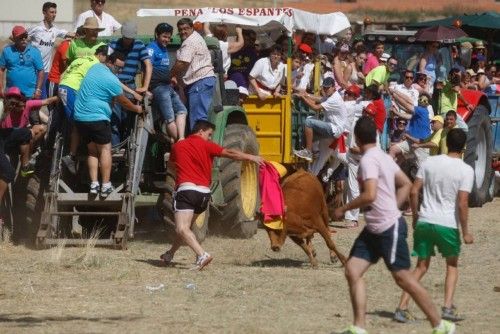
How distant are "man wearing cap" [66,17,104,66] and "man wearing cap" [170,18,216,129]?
100 centimetres

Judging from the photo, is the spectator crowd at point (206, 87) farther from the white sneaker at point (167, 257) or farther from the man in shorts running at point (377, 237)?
the white sneaker at point (167, 257)

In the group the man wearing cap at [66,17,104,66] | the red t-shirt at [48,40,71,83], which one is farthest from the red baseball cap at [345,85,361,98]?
the man wearing cap at [66,17,104,66]

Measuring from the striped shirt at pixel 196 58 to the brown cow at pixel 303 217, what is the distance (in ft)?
7.95

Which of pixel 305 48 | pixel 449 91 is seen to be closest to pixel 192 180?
pixel 305 48

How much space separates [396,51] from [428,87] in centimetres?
154

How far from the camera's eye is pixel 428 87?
21.4m

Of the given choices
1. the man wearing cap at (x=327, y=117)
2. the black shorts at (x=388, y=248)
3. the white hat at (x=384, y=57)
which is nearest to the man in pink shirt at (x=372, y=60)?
the white hat at (x=384, y=57)

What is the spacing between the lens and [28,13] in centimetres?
2794

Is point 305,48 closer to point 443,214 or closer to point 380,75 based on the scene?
point 380,75

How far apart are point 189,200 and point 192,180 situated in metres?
0.20

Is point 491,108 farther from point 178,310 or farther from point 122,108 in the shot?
point 178,310

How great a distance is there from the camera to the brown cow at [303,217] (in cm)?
1465

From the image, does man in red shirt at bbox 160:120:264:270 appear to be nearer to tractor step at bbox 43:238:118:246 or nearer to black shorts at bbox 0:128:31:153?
tractor step at bbox 43:238:118:246

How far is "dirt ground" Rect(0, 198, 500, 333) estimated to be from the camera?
37.4 feet
